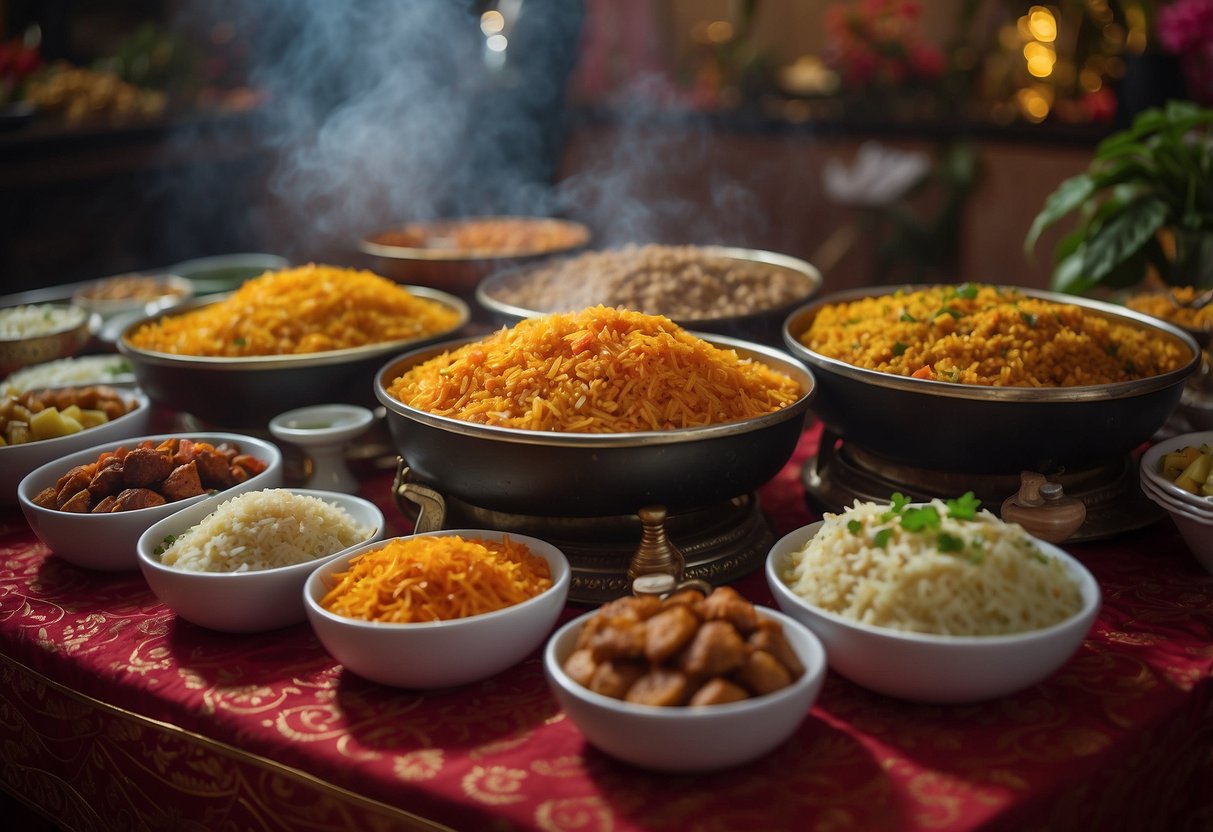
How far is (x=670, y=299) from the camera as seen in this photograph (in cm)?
232

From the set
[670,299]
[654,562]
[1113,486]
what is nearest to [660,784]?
[654,562]

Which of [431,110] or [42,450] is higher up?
[431,110]

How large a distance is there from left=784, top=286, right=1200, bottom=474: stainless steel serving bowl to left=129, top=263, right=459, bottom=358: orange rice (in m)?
0.97

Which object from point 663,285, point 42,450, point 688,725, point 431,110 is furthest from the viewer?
point 431,110

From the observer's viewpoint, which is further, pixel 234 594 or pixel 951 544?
pixel 234 594

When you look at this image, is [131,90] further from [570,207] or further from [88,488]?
[88,488]

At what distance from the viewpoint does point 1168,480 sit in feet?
5.67

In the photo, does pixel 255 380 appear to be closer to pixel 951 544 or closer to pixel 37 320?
pixel 37 320

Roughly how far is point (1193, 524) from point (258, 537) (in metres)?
1.42

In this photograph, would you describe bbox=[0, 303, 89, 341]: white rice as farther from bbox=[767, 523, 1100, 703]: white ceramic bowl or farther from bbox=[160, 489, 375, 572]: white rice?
bbox=[767, 523, 1100, 703]: white ceramic bowl

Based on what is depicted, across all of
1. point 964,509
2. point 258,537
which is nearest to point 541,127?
point 258,537

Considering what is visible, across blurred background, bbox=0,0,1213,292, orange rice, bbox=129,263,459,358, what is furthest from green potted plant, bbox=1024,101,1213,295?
orange rice, bbox=129,263,459,358

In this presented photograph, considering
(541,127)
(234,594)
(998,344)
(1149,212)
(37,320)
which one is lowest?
(234,594)

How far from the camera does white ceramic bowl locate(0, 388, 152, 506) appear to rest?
2033mm
